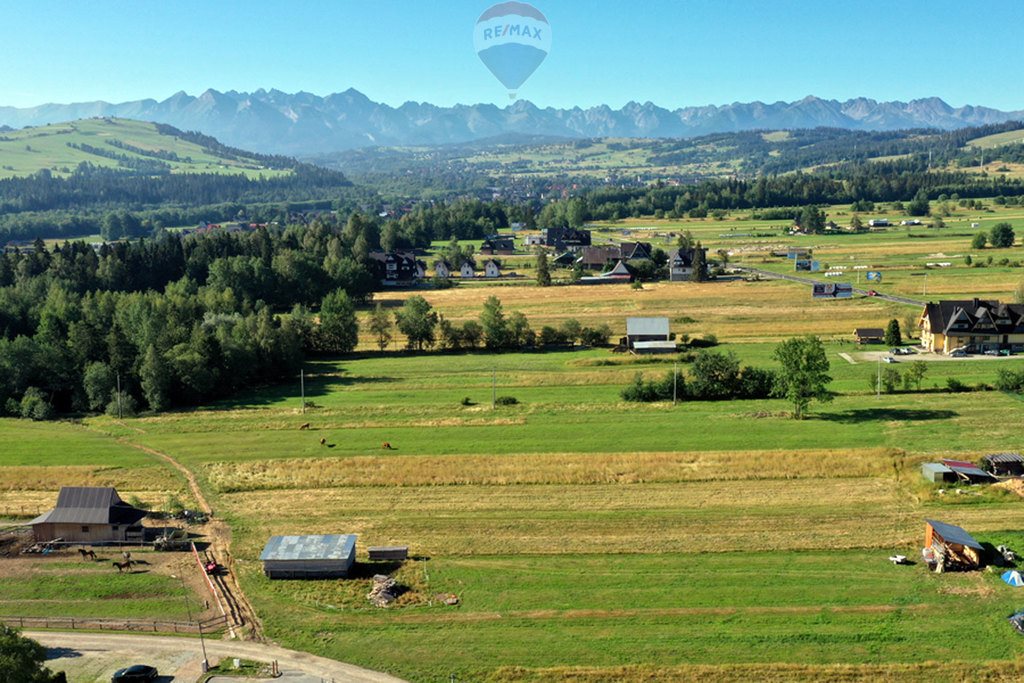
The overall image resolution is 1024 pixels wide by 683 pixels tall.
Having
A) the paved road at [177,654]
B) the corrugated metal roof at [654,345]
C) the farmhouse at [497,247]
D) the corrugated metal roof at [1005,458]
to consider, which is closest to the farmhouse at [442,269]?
the farmhouse at [497,247]

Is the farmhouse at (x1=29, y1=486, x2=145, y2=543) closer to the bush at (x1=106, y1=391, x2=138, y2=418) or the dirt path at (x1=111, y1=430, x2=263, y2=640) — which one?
the dirt path at (x1=111, y1=430, x2=263, y2=640)

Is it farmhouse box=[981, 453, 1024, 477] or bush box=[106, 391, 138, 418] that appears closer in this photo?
farmhouse box=[981, 453, 1024, 477]

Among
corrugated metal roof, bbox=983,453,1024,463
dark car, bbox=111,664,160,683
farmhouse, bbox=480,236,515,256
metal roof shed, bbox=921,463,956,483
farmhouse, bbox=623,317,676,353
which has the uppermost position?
farmhouse, bbox=480,236,515,256

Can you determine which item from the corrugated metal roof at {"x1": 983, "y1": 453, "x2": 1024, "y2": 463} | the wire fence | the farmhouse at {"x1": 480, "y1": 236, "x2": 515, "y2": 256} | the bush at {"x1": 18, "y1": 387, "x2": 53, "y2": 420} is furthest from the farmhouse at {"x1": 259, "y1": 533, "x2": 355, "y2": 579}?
the farmhouse at {"x1": 480, "y1": 236, "x2": 515, "y2": 256}

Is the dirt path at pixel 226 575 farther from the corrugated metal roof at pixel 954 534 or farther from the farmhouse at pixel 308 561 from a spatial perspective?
the corrugated metal roof at pixel 954 534

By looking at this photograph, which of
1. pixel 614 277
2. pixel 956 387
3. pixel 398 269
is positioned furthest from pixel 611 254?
pixel 956 387

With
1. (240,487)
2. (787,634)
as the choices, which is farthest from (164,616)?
(787,634)
